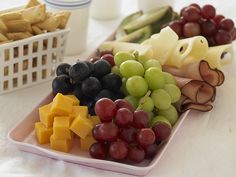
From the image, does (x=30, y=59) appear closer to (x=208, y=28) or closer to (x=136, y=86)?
(x=136, y=86)

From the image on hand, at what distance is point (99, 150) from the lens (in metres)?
0.74

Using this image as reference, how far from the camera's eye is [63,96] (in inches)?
30.7

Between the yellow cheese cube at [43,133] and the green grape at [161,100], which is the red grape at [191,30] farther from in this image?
the yellow cheese cube at [43,133]

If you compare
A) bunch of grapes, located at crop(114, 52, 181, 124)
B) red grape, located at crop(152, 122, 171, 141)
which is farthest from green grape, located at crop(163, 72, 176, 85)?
red grape, located at crop(152, 122, 171, 141)

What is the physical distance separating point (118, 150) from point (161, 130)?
0.26 feet

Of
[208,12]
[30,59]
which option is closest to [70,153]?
[30,59]

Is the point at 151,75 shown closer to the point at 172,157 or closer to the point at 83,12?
the point at 172,157

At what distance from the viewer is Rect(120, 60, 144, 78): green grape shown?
2.70 ft

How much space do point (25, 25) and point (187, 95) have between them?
31 centimetres

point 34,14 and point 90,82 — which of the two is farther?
point 34,14

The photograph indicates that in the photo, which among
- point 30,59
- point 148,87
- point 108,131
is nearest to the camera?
point 108,131

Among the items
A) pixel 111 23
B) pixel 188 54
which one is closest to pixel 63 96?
pixel 188 54

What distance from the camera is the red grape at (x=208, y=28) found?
1.05 meters

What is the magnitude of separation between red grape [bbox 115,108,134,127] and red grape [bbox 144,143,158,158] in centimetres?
5
